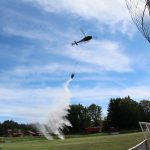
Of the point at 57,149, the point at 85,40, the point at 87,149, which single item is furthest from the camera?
the point at 57,149

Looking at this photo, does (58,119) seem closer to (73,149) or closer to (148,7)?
(73,149)

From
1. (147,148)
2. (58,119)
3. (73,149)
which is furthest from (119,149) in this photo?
(58,119)

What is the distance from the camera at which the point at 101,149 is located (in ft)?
179

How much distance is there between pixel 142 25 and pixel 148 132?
9600mm

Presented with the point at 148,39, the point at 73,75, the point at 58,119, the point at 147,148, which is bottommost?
the point at 147,148

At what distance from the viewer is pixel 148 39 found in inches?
678

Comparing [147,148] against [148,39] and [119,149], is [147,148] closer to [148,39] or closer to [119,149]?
[148,39]

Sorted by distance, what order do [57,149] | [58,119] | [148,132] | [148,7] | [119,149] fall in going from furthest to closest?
[58,119] < [57,149] < [119,149] < [148,132] < [148,7]

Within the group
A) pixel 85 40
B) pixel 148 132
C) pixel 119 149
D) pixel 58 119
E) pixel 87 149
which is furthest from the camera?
pixel 58 119

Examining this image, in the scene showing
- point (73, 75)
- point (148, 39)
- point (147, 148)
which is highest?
point (73, 75)

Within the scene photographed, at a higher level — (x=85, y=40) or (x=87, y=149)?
(x=85, y=40)

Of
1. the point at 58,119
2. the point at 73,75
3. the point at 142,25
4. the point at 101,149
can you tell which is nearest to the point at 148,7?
the point at 142,25

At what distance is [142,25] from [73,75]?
35.0 m

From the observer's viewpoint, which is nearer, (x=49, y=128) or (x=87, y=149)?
(x=87, y=149)
